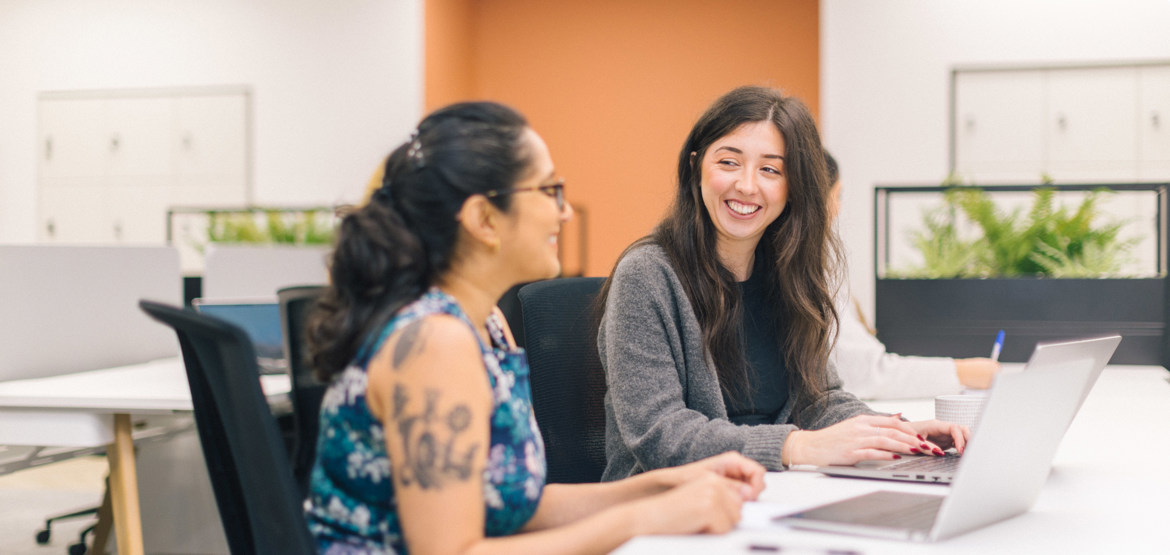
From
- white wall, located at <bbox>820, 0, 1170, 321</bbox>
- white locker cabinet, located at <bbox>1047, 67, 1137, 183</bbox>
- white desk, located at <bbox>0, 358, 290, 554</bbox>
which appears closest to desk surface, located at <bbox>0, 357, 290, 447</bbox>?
white desk, located at <bbox>0, 358, 290, 554</bbox>

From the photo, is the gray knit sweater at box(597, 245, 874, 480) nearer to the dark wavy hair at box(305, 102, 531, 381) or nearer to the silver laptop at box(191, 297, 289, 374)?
the dark wavy hair at box(305, 102, 531, 381)

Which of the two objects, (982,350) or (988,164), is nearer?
(982,350)

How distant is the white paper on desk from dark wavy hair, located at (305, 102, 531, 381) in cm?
41

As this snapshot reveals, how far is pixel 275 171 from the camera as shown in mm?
6090

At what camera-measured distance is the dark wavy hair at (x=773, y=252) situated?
5.14ft

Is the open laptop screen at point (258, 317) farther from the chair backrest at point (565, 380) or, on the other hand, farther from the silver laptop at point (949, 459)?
the silver laptop at point (949, 459)

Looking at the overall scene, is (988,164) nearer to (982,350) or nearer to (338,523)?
(982,350)

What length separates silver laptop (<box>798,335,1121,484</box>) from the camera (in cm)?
96

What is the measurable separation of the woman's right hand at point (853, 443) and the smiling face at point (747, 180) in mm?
384

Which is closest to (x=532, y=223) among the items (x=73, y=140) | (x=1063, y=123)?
(x=1063, y=123)

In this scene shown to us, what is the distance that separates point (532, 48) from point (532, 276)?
6087 mm

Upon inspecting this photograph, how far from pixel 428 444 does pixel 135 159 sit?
6.18 meters

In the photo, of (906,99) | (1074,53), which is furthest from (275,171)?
(1074,53)

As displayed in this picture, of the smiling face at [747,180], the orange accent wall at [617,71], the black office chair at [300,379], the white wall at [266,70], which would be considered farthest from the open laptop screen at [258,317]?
the orange accent wall at [617,71]
